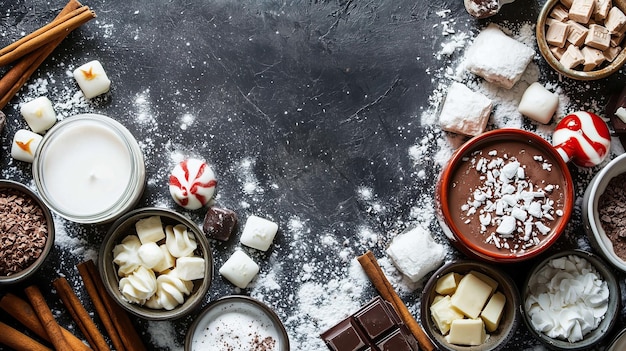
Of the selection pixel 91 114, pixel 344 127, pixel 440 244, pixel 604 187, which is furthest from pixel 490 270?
pixel 91 114

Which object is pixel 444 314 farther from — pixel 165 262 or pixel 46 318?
pixel 46 318

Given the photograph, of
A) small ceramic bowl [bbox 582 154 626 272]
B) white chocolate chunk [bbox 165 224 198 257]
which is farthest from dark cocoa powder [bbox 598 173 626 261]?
white chocolate chunk [bbox 165 224 198 257]

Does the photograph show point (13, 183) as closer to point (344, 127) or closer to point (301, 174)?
point (301, 174)

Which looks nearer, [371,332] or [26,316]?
[371,332]

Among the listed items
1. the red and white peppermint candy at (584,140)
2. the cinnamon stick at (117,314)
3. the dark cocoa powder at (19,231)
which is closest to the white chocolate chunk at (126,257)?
the cinnamon stick at (117,314)

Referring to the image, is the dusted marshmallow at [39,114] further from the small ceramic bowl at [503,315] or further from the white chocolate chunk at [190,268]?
the small ceramic bowl at [503,315]

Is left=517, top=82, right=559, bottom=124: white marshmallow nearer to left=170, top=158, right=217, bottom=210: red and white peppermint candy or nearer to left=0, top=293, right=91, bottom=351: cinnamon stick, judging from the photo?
left=170, top=158, right=217, bottom=210: red and white peppermint candy

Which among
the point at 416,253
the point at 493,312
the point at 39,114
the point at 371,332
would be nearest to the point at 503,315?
the point at 493,312
